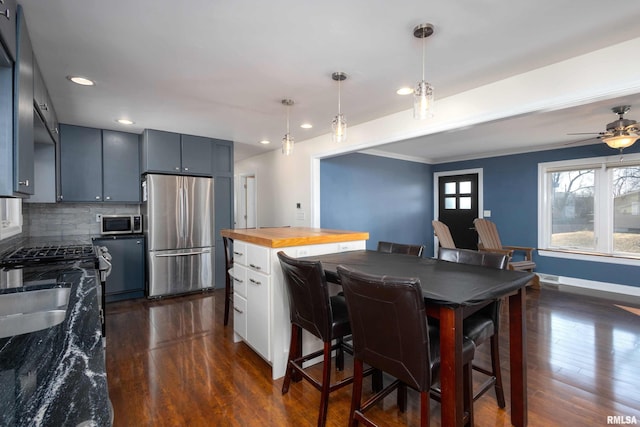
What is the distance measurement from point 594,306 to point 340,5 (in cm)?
452

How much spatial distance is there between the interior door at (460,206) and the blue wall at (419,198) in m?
Result: 0.25

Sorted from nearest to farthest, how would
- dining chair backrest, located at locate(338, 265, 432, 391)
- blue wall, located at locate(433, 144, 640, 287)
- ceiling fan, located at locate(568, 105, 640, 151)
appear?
dining chair backrest, located at locate(338, 265, 432, 391) → ceiling fan, located at locate(568, 105, 640, 151) → blue wall, located at locate(433, 144, 640, 287)

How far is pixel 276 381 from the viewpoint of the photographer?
7.19 feet

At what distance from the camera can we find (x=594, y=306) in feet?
12.5

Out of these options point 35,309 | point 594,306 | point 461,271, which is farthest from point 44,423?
point 594,306

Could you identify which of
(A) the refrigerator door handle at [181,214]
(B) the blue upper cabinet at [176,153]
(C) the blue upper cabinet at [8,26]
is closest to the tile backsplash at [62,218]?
(B) the blue upper cabinet at [176,153]

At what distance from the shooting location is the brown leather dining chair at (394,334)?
1.27m

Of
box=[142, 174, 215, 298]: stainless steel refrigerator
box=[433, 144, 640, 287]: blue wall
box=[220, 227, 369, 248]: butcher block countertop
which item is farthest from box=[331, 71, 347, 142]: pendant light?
box=[433, 144, 640, 287]: blue wall

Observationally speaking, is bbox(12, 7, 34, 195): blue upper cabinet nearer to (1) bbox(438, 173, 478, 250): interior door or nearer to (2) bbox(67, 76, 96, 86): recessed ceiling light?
(2) bbox(67, 76, 96, 86): recessed ceiling light

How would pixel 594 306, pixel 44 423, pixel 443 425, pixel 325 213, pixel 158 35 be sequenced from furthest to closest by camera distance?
pixel 325 213 → pixel 594 306 → pixel 158 35 → pixel 443 425 → pixel 44 423

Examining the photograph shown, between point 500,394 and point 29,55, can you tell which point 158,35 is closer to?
point 29,55

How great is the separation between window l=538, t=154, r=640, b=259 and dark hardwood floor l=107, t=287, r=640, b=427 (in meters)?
1.78

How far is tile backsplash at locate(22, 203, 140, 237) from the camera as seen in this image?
3910mm

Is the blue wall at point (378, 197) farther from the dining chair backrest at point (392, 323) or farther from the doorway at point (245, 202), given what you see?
the dining chair backrest at point (392, 323)
